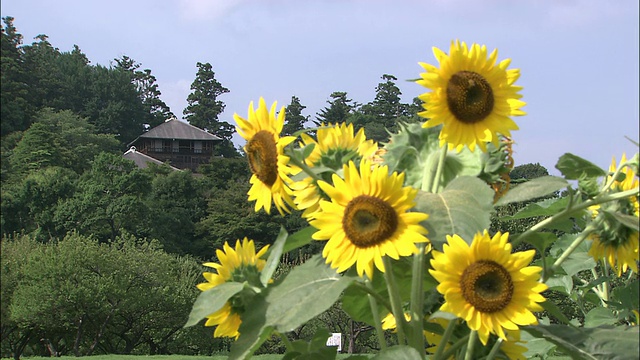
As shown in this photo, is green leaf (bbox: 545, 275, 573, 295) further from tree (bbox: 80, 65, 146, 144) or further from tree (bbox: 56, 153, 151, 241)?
tree (bbox: 80, 65, 146, 144)

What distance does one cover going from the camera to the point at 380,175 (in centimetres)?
89

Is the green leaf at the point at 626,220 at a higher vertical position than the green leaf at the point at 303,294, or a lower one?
higher

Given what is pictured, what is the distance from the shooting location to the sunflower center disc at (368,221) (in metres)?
0.89

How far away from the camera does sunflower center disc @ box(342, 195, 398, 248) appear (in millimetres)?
893

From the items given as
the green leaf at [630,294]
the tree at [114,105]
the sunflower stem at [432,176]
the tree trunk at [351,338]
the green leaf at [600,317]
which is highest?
the tree at [114,105]

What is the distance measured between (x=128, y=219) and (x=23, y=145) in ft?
15.9

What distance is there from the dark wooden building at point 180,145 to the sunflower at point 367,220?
4745cm

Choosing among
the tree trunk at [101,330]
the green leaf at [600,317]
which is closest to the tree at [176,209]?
the tree trunk at [101,330]

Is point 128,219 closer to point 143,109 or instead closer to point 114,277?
point 114,277

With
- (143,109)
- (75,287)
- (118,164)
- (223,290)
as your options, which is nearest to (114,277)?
(75,287)

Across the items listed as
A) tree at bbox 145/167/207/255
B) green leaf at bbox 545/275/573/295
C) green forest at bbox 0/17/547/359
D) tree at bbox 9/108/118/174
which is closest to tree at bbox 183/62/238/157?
green forest at bbox 0/17/547/359

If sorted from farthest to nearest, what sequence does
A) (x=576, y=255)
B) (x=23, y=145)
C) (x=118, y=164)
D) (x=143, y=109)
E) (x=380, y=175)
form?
(x=143, y=109), (x=118, y=164), (x=23, y=145), (x=576, y=255), (x=380, y=175)

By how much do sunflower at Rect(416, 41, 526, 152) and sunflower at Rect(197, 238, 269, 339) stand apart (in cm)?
29

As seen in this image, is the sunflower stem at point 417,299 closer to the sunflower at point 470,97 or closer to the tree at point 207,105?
the sunflower at point 470,97
